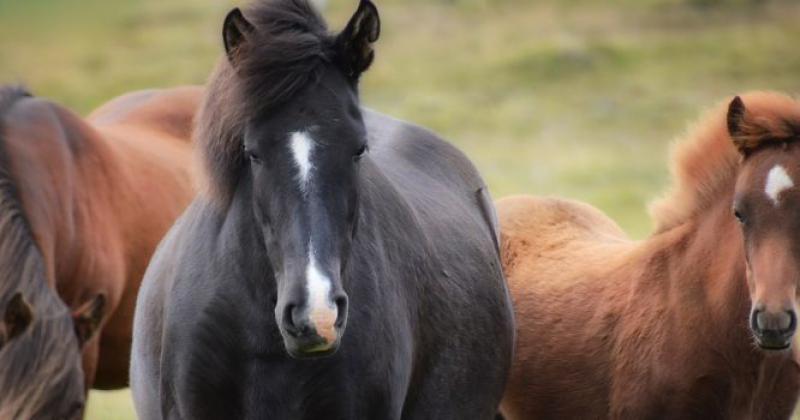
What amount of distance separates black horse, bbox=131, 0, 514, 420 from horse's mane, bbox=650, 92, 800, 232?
1507 mm

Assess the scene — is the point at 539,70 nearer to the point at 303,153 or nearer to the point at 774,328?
the point at 774,328

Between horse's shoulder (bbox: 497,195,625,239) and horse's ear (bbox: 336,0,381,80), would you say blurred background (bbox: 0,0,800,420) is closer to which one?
horse's shoulder (bbox: 497,195,625,239)

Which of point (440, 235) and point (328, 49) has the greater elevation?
point (328, 49)

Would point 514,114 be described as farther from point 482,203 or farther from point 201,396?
point 201,396

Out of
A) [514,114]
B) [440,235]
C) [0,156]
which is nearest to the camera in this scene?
[440,235]

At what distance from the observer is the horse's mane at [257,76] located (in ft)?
12.1

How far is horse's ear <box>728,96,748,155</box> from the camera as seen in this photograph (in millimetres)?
5152

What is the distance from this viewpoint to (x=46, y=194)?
594 cm

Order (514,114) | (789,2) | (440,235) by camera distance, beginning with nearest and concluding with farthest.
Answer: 1. (440,235)
2. (514,114)
3. (789,2)

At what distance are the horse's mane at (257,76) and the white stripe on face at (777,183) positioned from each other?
1929 mm

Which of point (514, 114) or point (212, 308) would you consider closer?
point (212, 308)

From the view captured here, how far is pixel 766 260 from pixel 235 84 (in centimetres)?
212

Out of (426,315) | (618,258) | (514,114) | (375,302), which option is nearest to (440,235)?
(426,315)

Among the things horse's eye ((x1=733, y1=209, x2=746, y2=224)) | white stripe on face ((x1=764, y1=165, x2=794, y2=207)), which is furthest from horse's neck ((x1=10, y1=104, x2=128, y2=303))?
white stripe on face ((x1=764, y1=165, x2=794, y2=207))
